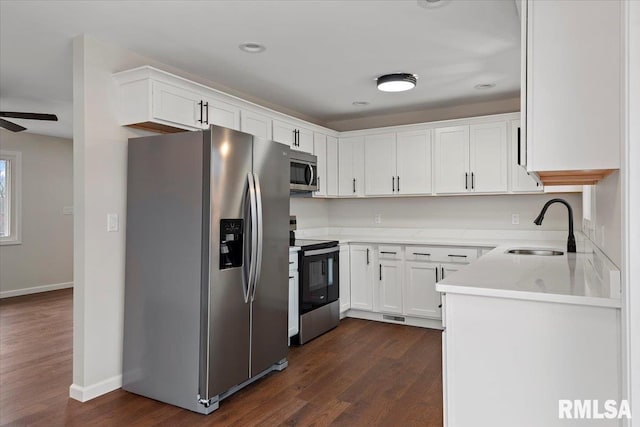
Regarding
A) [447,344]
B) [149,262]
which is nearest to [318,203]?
[149,262]

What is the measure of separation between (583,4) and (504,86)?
273 centimetres

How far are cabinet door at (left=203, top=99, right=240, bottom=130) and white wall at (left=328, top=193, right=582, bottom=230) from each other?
2.30 metres

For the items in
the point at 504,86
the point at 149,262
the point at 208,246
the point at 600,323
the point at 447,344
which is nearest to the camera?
the point at 600,323

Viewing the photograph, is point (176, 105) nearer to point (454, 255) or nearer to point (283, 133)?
point (283, 133)

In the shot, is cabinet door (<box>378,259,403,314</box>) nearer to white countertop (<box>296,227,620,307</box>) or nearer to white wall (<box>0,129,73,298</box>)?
white countertop (<box>296,227,620,307</box>)

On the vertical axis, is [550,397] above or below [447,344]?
below

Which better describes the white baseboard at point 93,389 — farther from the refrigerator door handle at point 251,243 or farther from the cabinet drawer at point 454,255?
the cabinet drawer at point 454,255

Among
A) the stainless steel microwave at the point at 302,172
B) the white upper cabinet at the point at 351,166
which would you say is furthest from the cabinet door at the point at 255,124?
the white upper cabinet at the point at 351,166

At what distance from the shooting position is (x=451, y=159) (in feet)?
14.8

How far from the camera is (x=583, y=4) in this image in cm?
150

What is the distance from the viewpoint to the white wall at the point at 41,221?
608 cm

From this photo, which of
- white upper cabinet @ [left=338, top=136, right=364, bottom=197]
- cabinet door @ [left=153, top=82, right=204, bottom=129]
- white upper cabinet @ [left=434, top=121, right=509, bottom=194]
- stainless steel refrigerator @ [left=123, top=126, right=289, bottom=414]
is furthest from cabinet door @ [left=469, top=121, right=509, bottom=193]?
cabinet door @ [left=153, top=82, right=204, bottom=129]

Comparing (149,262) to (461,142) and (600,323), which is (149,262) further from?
(461,142)

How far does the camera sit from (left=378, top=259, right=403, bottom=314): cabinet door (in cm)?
444
